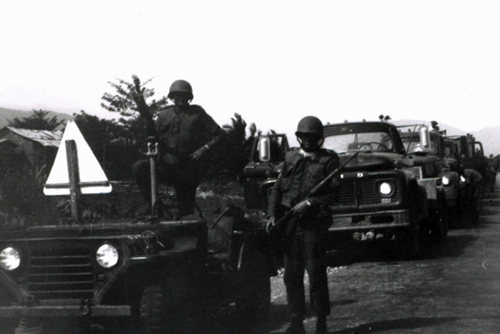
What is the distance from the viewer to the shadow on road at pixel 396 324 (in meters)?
7.14

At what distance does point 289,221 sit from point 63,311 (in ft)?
7.25

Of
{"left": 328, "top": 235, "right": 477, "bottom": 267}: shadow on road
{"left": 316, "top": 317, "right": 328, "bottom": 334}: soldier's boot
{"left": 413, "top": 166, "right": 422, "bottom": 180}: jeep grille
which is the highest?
{"left": 413, "top": 166, "right": 422, "bottom": 180}: jeep grille

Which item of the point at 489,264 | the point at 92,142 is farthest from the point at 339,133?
the point at 92,142

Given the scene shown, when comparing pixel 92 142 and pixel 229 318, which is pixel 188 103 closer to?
pixel 229 318

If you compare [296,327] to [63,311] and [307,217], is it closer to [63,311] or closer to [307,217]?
[307,217]

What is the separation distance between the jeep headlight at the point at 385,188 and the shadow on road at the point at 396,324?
503cm

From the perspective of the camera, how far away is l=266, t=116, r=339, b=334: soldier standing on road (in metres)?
6.98

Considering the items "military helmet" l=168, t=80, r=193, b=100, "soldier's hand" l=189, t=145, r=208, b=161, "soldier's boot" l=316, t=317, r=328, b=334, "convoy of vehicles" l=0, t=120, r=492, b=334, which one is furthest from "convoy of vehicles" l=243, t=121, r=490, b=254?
"soldier's boot" l=316, t=317, r=328, b=334

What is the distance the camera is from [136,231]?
608cm

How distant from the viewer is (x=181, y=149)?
771 centimetres

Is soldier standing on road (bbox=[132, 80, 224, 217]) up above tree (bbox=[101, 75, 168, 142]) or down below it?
below

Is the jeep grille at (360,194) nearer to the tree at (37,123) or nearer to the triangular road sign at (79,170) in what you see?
the triangular road sign at (79,170)

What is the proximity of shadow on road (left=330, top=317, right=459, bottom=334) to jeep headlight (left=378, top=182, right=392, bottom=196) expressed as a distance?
5.03 metres

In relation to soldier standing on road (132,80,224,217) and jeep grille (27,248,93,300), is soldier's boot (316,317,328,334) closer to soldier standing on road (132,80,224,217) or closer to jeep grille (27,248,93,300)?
soldier standing on road (132,80,224,217)
